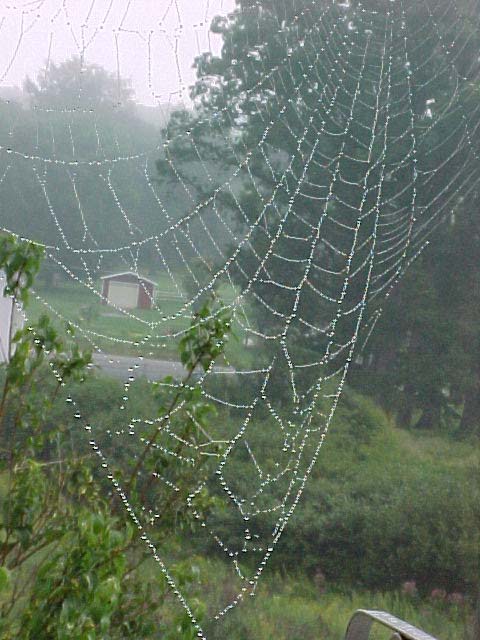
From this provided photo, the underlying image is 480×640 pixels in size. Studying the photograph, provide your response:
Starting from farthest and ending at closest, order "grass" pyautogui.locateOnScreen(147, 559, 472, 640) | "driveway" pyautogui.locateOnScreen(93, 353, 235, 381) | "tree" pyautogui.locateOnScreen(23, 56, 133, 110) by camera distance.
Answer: "grass" pyautogui.locateOnScreen(147, 559, 472, 640)
"driveway" pyautogui.locateOnScreen(93, 353, 235, 381)
"tree" pyautogui.locateOnScreen(23, 56, 133, 110)

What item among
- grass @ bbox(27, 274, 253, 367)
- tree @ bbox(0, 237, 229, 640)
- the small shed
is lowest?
tree @ bbox(0, 237, 229, 640)

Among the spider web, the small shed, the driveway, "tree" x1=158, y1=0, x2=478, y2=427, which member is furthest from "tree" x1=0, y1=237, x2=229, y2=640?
"tree" x1=158, y1=0, x2=478, y2=427

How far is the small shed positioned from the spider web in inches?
0.7

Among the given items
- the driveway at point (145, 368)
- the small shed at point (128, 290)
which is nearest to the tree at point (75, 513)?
the small shed at point (128, 290)

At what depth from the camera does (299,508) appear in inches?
115

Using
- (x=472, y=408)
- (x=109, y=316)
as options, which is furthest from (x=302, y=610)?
(x=109, y=316)

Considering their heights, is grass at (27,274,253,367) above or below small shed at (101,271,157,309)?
below

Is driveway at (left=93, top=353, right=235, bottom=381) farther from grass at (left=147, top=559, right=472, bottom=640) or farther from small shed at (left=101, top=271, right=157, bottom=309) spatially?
grass at (left=147, top=559, right=472, bottom=640)

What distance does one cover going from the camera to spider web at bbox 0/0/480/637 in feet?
4.91

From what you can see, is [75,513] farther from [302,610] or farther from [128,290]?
[302,610]

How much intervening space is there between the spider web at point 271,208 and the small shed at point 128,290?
0.02 metres

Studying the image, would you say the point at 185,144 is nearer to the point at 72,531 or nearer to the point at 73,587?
the point at 72,531

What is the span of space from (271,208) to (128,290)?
1.01 metres

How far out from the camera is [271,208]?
2557 mm
